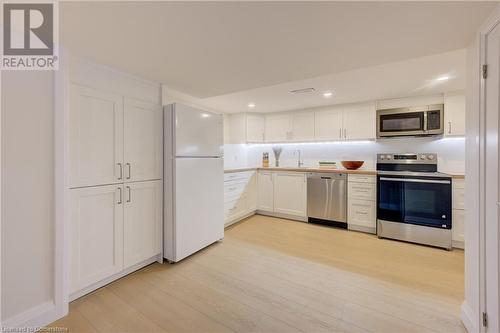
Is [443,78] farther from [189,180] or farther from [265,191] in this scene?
[189,180]

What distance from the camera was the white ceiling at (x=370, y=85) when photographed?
84.5 inches

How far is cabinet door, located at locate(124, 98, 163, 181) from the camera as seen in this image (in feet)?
6.86

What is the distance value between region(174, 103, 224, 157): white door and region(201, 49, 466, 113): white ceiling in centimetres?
77

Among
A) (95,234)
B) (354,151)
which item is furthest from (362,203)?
(95,234)

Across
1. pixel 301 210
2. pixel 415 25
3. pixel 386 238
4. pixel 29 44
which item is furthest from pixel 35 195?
pixel 386 238

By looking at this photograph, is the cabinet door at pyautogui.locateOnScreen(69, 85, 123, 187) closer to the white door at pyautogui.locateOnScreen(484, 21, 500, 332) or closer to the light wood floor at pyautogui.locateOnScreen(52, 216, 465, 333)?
the light wood floor at pyautogui.locateOnScreen(52, 216, 465, 333)

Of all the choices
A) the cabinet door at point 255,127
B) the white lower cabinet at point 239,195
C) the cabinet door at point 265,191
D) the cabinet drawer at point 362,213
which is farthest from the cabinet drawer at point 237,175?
the cabinet drawer at point 362,213

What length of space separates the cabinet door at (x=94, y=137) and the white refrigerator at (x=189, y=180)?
497 millimetres

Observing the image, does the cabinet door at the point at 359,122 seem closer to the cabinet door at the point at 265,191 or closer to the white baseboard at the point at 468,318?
the cabinet door at the point at 265,191

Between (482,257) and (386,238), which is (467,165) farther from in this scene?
(386,238)

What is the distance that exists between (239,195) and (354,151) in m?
2.29

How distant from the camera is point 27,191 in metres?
1.41

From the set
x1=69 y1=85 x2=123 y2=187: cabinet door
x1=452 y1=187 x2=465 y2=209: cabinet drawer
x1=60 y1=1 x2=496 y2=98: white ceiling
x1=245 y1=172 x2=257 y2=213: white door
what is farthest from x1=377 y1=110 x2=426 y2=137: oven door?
x1=69 y1=85 x2=123 y2=187: cabinet door

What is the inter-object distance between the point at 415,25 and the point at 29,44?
2.52 m
